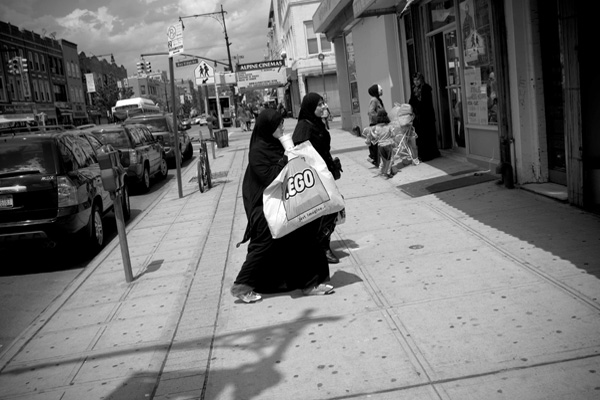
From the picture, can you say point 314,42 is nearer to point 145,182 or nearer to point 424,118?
point 145,182

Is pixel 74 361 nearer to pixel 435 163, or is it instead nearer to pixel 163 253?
pixel 163 253

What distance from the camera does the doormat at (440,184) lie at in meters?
9.60

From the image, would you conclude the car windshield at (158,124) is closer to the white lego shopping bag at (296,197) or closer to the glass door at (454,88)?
the glass door at (454,88)

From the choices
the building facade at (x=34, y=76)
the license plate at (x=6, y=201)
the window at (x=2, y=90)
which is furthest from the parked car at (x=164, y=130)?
the window at (x=2, y=90)

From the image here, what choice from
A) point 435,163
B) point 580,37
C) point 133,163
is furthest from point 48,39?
point 580,37

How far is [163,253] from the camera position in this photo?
826 centimetres

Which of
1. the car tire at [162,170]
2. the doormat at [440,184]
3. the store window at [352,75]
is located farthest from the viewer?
the store window at [352,75]

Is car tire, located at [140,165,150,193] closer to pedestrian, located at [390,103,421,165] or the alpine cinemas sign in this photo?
pedestrian, located at [390,103,421,165]

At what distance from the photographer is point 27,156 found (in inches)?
329

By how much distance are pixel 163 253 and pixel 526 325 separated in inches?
201

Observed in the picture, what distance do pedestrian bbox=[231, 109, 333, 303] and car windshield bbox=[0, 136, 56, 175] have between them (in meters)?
3.78

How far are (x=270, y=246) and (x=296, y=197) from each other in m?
0.53

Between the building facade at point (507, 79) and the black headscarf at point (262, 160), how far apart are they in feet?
11.7

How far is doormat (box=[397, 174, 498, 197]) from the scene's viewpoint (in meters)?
9.60
